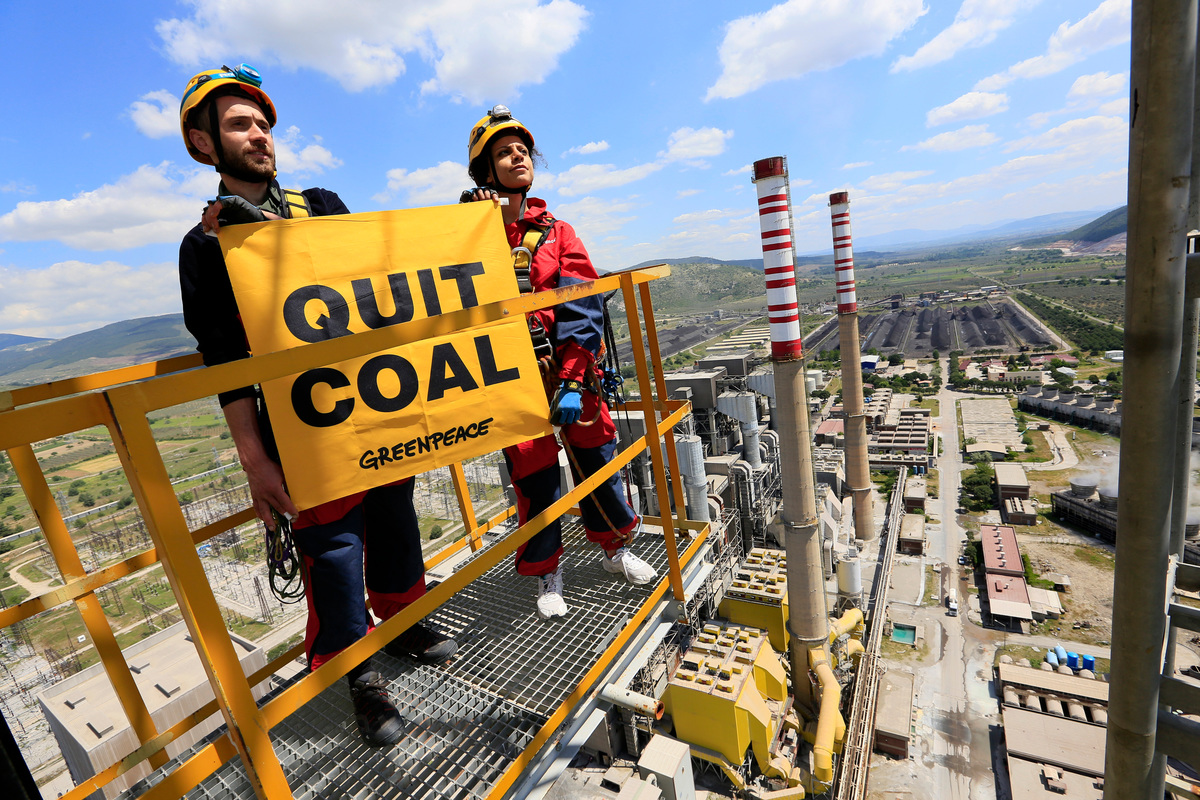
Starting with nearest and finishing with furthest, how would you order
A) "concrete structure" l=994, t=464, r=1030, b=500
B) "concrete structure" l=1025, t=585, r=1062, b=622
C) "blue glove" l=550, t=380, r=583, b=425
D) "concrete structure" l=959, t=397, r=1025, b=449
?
"blue glove" l=550, t=380, r=583, b=425, "concrete structure" l=1025, t=585, r=1062, b=622, "concrete structure" l=994, t=464, r=1030, b=500, "concrete structure" l=959, t=397, r=1025, b=449

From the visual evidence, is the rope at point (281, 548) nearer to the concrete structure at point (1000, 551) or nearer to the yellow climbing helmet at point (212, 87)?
the yellow climbing helmet at point (212, 87)

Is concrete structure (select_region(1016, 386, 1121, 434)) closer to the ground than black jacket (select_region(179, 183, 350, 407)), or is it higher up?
closer to the ground

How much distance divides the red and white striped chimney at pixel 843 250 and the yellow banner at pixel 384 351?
2507cm

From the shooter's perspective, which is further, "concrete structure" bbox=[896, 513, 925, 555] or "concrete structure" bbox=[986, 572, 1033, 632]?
"concrete structure" bbox=[896, 513, 925, 555]

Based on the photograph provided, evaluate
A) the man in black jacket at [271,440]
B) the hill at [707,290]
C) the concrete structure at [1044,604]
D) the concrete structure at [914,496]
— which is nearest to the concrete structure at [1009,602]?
the concrete structure at [1044,604]

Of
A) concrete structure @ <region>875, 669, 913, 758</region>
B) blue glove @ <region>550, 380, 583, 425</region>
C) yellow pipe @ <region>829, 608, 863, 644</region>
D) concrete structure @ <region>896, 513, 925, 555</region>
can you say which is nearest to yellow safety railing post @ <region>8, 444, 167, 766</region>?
blue glove @ <region>550, 380, 583, 425</region>

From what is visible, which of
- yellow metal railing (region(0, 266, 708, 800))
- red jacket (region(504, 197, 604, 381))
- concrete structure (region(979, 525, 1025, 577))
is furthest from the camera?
concrete structure (region(979, 525, 1025, 577))

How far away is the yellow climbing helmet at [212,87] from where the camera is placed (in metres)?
3.34

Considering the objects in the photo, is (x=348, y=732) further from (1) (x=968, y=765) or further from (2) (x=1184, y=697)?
(1) (x=968, y=765)

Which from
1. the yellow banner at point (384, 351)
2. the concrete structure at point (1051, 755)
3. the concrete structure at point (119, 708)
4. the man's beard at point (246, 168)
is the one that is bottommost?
the concrete structure at point (1051, 755)

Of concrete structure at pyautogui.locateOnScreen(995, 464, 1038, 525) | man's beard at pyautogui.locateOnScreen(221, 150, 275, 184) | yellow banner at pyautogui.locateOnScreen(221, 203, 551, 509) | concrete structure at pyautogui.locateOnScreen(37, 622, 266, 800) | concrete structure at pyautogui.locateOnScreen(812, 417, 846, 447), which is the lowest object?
concrete structure at pyautogui.locateOnScreen(995, 464, 1038, 525)

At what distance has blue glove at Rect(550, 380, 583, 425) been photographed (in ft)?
14.4

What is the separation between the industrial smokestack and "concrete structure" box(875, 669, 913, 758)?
10256 mm

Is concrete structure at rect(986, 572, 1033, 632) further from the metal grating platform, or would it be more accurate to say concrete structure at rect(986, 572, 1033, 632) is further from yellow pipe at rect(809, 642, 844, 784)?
the metal grating platform
